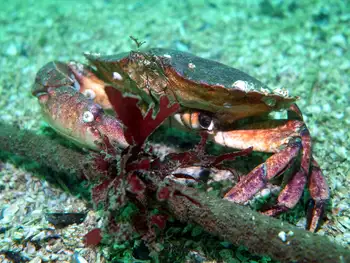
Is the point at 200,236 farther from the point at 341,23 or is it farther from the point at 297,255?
the point at 341,23

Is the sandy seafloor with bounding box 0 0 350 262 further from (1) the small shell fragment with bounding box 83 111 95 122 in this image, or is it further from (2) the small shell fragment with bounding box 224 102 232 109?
(2) the small shell fragment with bounding box 224 102 232 109

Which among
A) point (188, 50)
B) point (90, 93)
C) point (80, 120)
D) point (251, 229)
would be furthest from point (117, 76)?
point (188, 50)

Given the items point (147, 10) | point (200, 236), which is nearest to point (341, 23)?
point (147, 10)

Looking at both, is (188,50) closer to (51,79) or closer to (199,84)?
(51,79)

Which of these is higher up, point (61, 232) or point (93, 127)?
point (93, 127)

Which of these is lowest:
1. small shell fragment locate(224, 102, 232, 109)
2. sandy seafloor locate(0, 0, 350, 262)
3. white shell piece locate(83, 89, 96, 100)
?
sandy seafloor locate(0, 0, 350, 262)

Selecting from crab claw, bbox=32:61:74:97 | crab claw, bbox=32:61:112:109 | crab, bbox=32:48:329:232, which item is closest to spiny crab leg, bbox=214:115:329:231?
crab, bbox=32:48:329:232
